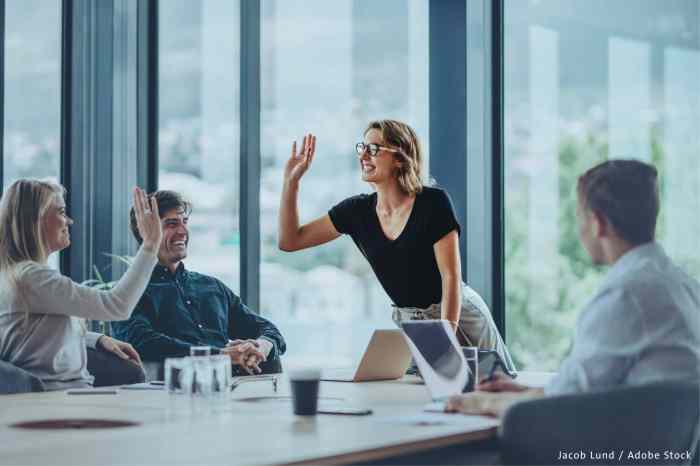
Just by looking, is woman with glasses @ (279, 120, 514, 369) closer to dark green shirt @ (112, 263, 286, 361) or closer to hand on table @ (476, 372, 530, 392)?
dark green shirt @ (112, 263, 286, 361)

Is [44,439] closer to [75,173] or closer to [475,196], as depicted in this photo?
[475,196]

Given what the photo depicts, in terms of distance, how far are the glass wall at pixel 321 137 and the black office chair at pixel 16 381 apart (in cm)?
265

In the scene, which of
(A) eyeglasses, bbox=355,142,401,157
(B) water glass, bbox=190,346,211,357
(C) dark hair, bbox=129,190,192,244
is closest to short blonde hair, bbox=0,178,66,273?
(C) dark hair, bbox=129,190,192,244

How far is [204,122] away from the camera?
584cm

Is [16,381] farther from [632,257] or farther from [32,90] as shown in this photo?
[32,90]

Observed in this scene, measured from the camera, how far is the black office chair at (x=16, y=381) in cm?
301

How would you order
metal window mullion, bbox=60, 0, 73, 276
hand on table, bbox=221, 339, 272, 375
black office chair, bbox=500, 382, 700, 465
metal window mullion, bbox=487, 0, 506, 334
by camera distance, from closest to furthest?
black office chair, bbox=500, 382, 700, 465, hand on table, bbox=221, 339, 272, 375, metal window mullion, bbox=487, 0, 506, 334, metal window mullion, bbox=60, 0, 73, 276

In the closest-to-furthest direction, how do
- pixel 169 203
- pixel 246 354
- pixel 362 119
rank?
pixel 246 354, pixel 169 203, pixel 362 119

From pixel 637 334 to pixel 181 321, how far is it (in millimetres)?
2354

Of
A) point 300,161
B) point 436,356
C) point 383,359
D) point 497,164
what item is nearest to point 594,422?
point 436,356

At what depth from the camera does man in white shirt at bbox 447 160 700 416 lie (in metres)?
2.05

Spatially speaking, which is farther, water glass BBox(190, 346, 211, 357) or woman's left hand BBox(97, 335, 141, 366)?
woman's left hand BBox(97, 335, 141, 366)

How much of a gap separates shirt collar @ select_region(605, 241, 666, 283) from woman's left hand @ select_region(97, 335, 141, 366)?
1946 millimetres

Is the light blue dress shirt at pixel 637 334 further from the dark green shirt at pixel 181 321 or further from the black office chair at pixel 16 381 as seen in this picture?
the dark green shirt at pixel 181 321
